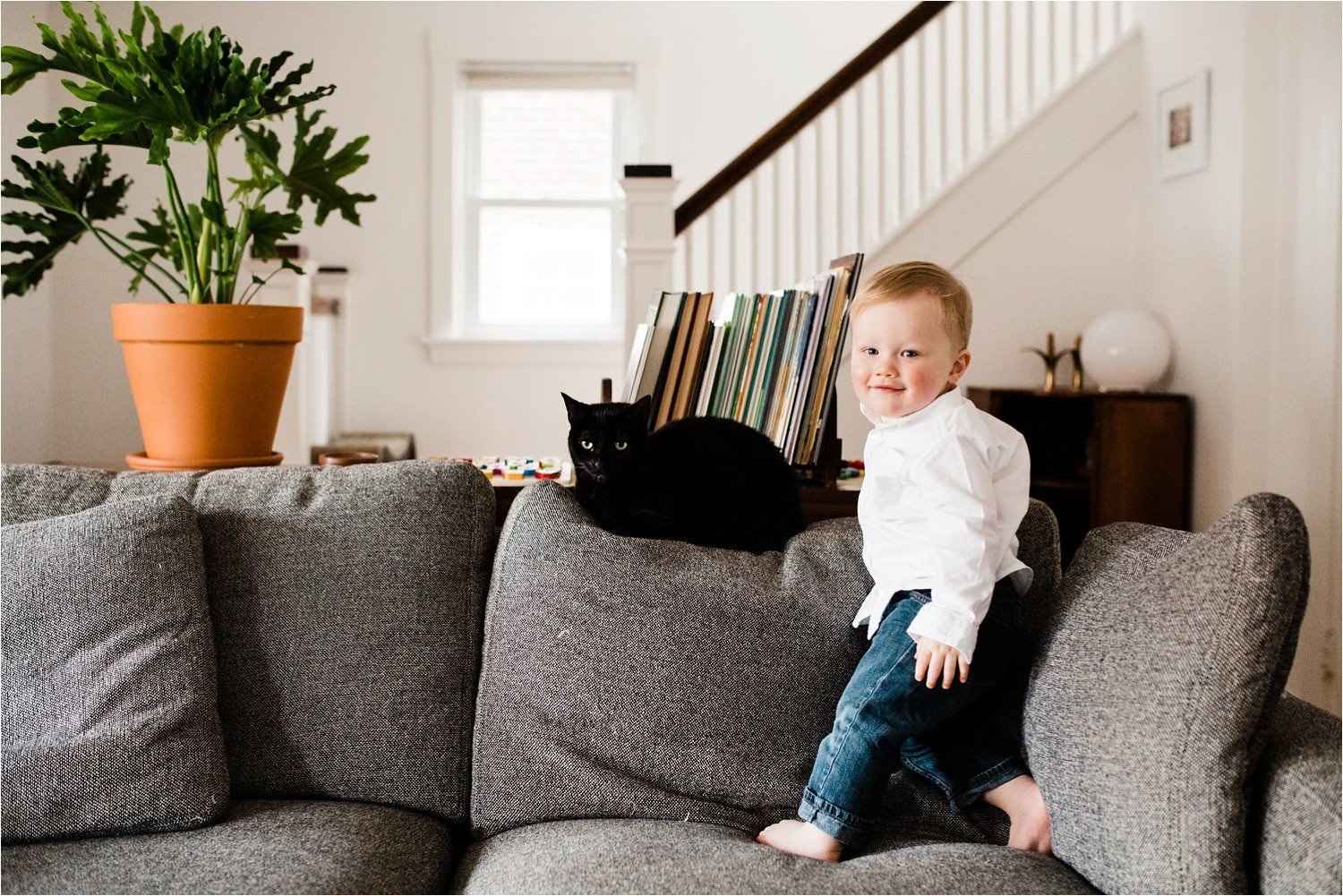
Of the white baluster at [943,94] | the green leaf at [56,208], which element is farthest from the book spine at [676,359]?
the white baluster at [943,94]

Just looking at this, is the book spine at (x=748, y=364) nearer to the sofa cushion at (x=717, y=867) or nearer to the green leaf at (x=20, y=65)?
the sofa cushion at (x=717, y=867)

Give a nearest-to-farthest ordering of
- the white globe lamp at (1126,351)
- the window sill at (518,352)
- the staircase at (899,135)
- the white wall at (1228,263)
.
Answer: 1. the white wall at (1228,263)
2. the white globe lamp at (1126,351)
3. the staircase at (899,135)
4. the window sill at (518,352)

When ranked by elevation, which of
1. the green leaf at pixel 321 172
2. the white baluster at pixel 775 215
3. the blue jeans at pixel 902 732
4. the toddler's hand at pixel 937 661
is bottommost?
the blue jeans at pixel 902 732

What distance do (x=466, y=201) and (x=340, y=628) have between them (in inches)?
147

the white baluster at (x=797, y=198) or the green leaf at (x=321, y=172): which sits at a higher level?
the white baluster at (x=797, y=198)

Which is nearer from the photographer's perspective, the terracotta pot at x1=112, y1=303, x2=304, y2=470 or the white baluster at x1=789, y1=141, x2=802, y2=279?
the terracotta pot at x1=112, y1=303, x2=304, y2=470

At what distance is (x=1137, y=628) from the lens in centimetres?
116

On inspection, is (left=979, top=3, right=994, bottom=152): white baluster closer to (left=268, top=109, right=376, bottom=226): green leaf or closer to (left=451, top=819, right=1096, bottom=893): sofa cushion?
(left=268, top=109, right=376, bottom=226): green leaf

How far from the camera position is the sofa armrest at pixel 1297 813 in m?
0.97

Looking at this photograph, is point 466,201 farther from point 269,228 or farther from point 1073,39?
point 269,228

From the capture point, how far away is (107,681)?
1.26 metres

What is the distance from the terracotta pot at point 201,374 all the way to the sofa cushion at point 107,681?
375 mm

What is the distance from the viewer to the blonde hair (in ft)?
4.51

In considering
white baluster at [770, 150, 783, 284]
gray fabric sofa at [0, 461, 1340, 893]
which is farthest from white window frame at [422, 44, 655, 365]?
gray fabric sofa at [0, 461, 1340, 893]
